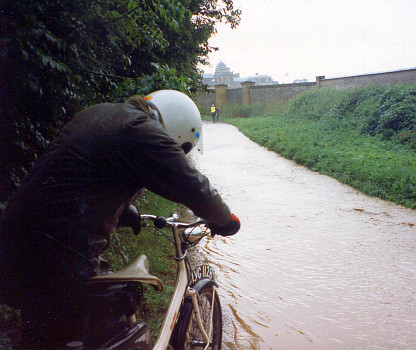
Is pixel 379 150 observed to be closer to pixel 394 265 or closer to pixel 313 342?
pixel 394 265

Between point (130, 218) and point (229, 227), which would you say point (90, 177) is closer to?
point (130, 218)

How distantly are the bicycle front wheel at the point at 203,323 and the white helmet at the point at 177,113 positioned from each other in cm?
96

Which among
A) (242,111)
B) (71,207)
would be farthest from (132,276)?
(242,111)

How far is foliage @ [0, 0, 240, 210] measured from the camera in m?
3.03

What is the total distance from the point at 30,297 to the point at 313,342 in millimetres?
2843

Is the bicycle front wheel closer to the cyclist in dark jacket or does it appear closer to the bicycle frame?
the bicycle frame

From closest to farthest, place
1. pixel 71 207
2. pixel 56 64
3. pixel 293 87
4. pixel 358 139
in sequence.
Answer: pixel 71 207 < pixel 56 64 < pixel 358 139 < pixel 293 87

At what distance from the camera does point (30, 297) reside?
1.88 meters

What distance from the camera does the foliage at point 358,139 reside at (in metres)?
10.0

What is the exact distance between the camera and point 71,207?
1.84 m

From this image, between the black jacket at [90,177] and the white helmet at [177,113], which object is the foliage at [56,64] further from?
the black jacket at [90,177]

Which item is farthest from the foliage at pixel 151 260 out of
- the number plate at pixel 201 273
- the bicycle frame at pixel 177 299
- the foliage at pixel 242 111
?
the foliage at pixel 242 111

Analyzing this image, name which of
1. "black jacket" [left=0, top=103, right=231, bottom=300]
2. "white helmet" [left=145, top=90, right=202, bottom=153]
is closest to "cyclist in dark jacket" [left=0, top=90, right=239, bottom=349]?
"black jacket" [left=0, top=103, right=231, bottom=300]

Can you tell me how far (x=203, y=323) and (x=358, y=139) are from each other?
14.3 metres
